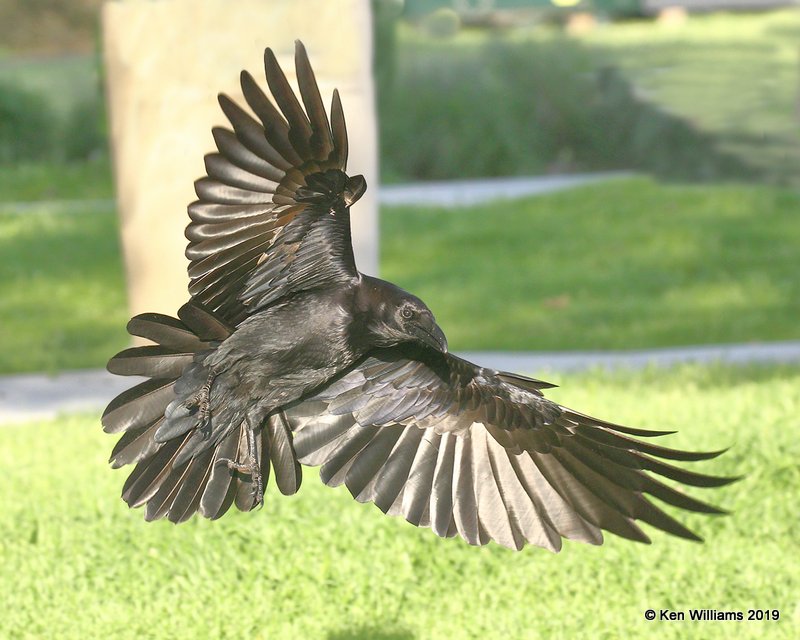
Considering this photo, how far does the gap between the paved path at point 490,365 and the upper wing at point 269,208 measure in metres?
3.59

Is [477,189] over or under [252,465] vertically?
under

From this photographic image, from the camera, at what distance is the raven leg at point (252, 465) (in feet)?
12.0

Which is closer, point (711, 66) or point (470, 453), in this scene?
point (470, 453)

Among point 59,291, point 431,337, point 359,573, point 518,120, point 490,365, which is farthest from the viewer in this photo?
point 518,120

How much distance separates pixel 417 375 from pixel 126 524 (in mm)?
1613

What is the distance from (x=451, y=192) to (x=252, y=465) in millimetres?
10638

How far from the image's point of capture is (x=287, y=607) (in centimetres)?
437

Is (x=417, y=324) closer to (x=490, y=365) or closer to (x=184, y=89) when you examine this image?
(x=184, y=89)

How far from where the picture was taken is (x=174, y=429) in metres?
3.65

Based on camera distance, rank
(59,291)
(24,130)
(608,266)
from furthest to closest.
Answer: (24,130)
(608,266)
(59,291)

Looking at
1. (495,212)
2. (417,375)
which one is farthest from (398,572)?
(495,212)

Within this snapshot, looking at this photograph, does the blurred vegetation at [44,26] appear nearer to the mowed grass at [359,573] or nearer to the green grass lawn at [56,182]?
the green grass lawn at [56,182]

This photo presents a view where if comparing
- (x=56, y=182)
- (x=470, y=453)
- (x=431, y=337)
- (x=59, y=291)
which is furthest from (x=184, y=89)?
(x=56, y=182)

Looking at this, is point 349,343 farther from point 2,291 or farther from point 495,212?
point 495,212
